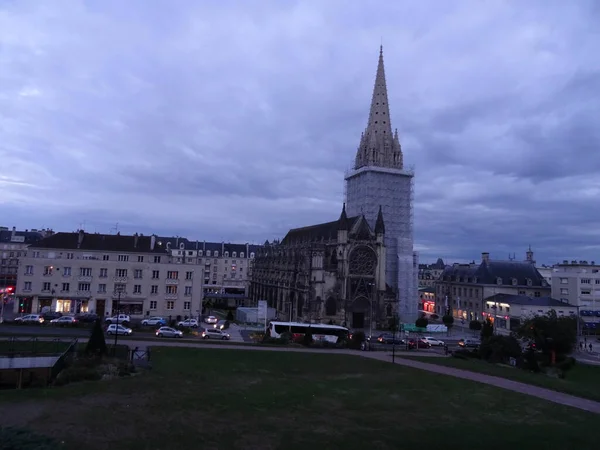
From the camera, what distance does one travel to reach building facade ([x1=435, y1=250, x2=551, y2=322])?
8975 centimetres

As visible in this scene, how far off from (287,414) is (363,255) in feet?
204

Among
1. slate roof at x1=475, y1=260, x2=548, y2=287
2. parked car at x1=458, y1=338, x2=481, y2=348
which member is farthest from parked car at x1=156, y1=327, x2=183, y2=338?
slate roof at x1=475, y1=260, x2=548, y2=287

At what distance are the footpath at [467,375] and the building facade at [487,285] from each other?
52.4 meters

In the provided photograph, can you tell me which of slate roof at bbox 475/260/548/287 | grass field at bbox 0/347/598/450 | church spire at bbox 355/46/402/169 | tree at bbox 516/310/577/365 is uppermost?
church spire at bbox 355/46/402/169

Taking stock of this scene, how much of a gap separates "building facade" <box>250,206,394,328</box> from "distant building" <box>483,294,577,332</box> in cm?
1972

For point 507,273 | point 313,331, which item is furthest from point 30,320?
point 507,273

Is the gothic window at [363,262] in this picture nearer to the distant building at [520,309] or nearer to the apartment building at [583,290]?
the distant building at [520,309]

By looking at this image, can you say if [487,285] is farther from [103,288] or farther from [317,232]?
[103,288]

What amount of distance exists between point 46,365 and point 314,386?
59.3 feet

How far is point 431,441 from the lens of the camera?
18156 millimetres

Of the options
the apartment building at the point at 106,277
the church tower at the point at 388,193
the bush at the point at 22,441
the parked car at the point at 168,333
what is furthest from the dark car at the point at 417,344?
the bush at the point at 22,441

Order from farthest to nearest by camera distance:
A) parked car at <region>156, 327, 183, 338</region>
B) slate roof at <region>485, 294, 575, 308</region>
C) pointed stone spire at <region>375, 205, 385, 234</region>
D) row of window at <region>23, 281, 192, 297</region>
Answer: pointed stone spire at <region>375, 205, 385, 234</region>
slate roof at <region>485, 294, 575, 308</region>
row of window at <region>23, 281, 192, 297</region>
parked car at <region>156, 327, 183, 338</region>

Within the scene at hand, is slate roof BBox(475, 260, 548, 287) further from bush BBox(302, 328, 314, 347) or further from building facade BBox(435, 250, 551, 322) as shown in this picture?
bush BBox(302, 328, 314, 347)

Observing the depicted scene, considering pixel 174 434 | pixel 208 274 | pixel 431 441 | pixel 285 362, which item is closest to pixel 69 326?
pixel 285 362
